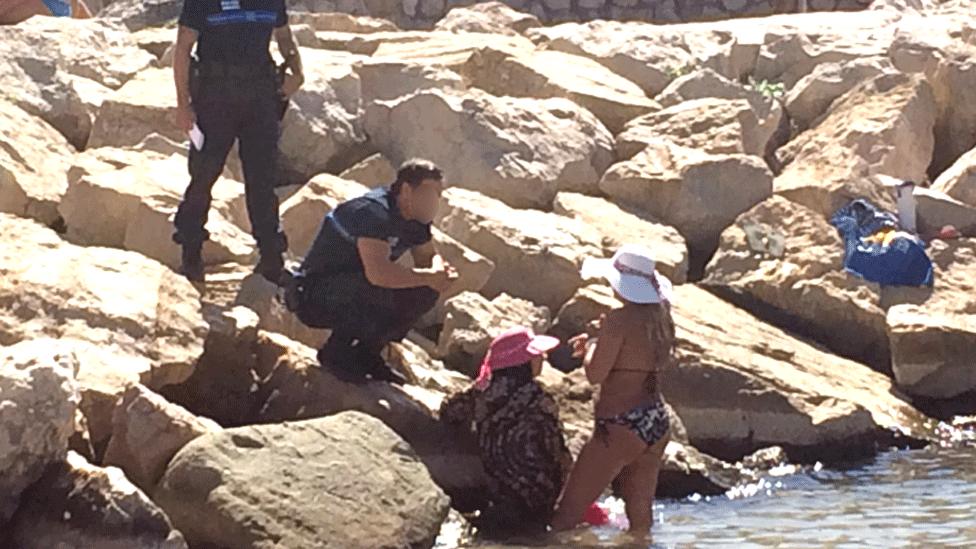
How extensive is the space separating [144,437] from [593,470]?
178 centimetres

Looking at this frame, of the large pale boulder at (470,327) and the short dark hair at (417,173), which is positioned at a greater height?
the short dark hair at (417,173)

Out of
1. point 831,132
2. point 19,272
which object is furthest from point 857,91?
point 19,272

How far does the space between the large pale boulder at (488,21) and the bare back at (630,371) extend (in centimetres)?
808

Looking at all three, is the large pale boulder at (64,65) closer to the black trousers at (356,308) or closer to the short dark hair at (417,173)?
the black trousers at (356,308)

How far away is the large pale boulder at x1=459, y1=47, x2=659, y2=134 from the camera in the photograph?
1263cm

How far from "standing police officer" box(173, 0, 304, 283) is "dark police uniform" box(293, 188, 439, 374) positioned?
1.96 ft

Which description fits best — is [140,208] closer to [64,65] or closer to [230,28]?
[230,28]

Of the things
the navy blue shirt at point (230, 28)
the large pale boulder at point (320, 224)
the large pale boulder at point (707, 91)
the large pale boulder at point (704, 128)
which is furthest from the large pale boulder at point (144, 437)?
the large pale boulder at point (707, 91)

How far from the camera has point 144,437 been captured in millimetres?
6781

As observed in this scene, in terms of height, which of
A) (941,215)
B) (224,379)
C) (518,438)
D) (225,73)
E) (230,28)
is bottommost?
(941,215)

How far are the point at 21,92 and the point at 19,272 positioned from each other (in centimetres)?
377

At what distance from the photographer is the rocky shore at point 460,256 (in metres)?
6.68

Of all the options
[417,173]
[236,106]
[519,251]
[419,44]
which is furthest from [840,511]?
[419,44]

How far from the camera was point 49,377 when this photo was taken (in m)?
6.34
